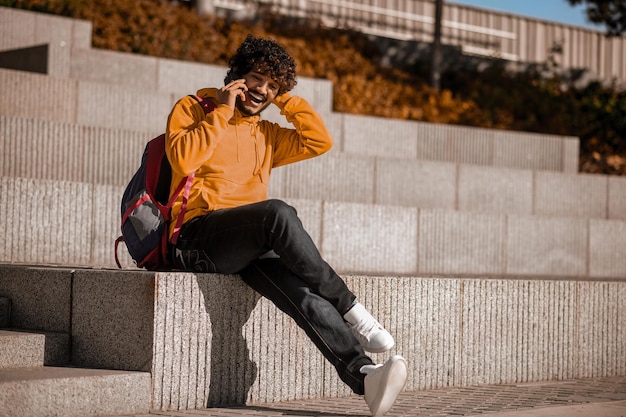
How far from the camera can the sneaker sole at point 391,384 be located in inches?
210

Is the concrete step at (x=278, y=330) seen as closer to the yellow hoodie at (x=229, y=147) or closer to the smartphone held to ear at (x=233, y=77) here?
the yellow hoodie at (x=229, y=147)

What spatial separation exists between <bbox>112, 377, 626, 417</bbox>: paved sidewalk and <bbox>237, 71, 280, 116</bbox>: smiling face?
1529 mm

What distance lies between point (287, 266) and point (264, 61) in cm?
115

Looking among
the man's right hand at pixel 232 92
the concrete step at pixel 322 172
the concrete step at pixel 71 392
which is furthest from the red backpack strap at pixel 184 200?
the concrete step at pixel 322 172

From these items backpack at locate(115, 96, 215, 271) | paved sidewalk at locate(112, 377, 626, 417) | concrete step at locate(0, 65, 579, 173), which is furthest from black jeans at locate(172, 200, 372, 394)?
concrete step at locate(0, 65, 579, 173)

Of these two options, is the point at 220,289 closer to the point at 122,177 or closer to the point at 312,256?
the point at 312,256

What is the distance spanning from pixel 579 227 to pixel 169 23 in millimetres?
6146

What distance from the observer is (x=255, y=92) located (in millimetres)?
6137

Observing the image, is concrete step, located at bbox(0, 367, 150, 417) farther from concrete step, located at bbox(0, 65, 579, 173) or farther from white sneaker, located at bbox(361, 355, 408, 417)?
concrete step, located at bbox(0, 65, 579, 173)

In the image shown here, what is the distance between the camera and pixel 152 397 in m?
5.54

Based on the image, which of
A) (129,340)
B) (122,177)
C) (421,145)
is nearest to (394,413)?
(129,340)

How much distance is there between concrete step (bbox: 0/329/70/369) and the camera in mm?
5539

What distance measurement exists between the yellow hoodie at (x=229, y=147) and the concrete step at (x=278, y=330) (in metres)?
0.44

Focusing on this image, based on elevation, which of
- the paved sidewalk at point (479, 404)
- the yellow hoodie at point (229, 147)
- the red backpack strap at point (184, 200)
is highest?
the yellow hoodie at point (229, 147)
